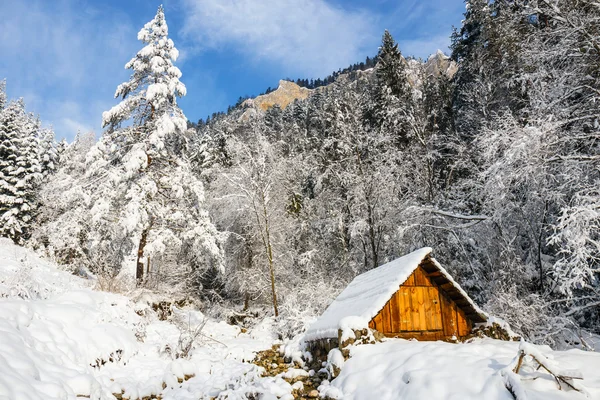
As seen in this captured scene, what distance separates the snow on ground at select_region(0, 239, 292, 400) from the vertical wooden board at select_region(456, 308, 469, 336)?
17.5 ft

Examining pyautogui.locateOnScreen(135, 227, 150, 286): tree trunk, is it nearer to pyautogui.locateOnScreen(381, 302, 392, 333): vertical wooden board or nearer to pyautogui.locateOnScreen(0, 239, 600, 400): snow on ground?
pyautogui.locateOnScreen(0, 239, 600, 400): snow on ground

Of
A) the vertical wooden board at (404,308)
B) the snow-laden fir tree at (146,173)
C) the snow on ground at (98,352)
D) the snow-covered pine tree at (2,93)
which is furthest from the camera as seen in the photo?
the snow-covered pine tree at (2,93)

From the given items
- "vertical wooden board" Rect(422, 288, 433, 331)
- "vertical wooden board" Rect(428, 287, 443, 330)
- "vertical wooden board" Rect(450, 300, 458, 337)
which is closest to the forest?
"vertical wooden board" Rect(450, 300, 458, 337)

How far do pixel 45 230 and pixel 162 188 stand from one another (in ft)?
24.1

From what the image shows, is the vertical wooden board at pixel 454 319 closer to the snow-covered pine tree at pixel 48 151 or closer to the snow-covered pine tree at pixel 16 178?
the snow-covered pine tree at pixel 16 178

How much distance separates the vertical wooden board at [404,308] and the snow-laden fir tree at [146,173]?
11137mm

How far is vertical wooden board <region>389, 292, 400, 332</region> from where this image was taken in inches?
403

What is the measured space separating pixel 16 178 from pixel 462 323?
94.1 feet

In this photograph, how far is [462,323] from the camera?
11.1m

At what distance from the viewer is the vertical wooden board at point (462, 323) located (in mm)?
10953

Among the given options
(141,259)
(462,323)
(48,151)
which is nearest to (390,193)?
(462,323)

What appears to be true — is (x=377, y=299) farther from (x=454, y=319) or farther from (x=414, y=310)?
(x=454, y=319)

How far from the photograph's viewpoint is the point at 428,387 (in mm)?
5672

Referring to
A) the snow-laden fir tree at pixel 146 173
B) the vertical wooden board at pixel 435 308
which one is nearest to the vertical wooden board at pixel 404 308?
the vertical wooden board at pixel 435 308
